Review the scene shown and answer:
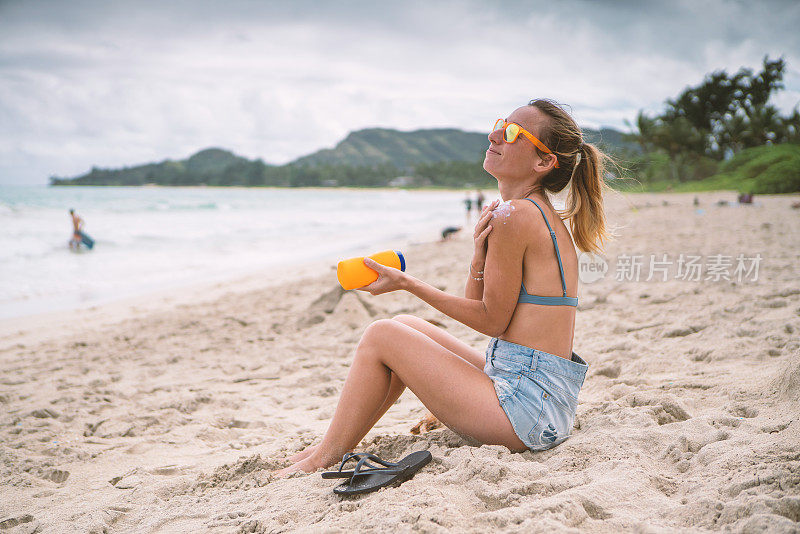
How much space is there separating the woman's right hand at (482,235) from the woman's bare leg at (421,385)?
40 centimetres

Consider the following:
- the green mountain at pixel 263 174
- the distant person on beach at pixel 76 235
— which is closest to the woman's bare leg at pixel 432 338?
the distant person on beach at pixel 76 235

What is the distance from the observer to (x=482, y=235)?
84.7 inches

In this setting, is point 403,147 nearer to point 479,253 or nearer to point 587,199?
point 587,199

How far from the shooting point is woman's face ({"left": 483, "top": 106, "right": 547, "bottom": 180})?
7.44ft

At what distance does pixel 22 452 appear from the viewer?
9.72 feet

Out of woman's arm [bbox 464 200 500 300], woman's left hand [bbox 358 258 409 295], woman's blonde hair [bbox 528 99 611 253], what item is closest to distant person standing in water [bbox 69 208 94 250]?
woman's left hand [bbox 358 258 409 295]

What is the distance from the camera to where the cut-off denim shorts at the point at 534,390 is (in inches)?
84.1

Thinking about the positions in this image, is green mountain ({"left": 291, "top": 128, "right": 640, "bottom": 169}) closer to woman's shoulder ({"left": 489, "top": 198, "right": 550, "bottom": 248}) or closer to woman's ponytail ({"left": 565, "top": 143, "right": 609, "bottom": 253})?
woman's ponytail ({"left": 565, "top": 143, "right": 609, "bottom": 253})

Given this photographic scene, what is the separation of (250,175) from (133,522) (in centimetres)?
9607

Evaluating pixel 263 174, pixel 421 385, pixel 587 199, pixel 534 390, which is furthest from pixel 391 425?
pixel 263 174

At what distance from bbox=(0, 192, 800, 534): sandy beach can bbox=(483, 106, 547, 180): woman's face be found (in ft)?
2.62

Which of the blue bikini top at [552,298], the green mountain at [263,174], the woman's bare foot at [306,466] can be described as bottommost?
the woman's bare foot at [306,466]

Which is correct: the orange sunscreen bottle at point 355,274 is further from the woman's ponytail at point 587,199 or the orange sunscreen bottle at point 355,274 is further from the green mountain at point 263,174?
the green mountain at point 263,174

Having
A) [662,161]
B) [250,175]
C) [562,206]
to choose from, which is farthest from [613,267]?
[250,175]
